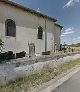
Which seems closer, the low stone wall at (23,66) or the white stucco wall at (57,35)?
the low stone wall at (23,66)

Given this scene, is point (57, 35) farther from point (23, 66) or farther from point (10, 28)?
point (23, 66)

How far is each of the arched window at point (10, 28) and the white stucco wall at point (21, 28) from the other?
332mm

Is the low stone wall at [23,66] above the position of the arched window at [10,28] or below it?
below

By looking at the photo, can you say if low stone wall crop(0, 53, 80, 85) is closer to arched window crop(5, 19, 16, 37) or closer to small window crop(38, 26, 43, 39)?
arched window crop(5, 19, 16, 37)

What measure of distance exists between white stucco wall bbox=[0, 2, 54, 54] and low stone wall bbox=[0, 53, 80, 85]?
6.13 meters

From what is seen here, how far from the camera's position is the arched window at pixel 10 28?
1719 centimetres

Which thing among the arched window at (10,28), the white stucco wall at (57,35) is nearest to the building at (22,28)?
Result: the arched window at (10,28)

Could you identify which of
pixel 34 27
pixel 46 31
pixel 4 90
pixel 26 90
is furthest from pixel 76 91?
pixel 46 31

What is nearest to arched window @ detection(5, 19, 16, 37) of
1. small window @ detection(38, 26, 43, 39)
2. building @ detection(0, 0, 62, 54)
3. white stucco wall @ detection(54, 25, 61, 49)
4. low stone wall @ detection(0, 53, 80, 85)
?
building @ detection(0, 0, 62, 54)

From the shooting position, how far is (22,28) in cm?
1883

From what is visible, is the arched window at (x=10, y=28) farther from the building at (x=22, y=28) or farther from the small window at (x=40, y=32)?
the small window at (x=40, y=32)

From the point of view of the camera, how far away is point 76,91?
272 inches

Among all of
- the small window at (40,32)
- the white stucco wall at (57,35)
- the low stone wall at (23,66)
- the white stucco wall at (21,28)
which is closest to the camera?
the low stone wall at (23,66)

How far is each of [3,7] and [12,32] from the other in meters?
2.59
